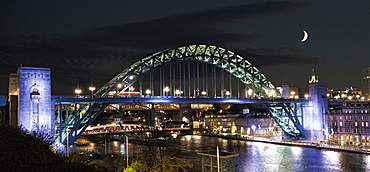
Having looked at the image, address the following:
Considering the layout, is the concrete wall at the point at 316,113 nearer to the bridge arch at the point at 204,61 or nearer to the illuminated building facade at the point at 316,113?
the illuminated building facade at the point at 316,113

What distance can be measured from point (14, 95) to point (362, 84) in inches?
4909

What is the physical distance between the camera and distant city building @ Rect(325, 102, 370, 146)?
50531mm

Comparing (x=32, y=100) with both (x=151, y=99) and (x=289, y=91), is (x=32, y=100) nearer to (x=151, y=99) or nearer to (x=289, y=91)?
(x=151, y=99)

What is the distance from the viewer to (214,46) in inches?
2094

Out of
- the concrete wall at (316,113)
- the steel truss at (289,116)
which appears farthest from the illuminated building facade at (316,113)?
the steel truss at (289,116)

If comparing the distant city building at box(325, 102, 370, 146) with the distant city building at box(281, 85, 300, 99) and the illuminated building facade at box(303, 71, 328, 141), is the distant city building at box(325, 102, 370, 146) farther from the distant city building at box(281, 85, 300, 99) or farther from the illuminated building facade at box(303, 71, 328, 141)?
the distant city building at box(281, 85, 300, 99)

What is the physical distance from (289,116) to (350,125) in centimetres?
842

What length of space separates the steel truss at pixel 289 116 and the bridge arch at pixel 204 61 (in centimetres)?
227

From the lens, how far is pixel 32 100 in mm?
32812

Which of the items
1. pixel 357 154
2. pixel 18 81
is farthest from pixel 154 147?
pixel 357 154

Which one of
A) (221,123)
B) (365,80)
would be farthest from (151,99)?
(365,80)

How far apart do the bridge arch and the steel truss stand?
227cm

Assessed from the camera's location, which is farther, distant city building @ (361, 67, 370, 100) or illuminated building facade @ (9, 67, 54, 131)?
distant city building @ (361, 67, 370, 100)

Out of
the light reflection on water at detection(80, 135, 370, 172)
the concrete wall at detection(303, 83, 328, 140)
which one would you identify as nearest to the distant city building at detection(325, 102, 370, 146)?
the concrete wall at detection(303, 83, 328, 140)
